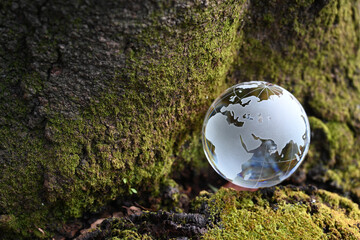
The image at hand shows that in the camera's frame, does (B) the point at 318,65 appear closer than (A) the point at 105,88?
No

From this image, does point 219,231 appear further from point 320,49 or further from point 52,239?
point 320,49

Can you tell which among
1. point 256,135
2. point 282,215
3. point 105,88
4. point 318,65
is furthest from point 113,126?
point 318,65

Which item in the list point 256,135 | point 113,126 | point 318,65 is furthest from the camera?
point 318,65

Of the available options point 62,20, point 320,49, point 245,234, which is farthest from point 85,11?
point 320,49

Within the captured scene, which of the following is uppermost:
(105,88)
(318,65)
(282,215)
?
(318,65)

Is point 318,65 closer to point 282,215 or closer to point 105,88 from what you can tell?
point 282,215

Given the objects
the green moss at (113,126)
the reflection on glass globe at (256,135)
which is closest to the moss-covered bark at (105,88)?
the green moss at (113,126)

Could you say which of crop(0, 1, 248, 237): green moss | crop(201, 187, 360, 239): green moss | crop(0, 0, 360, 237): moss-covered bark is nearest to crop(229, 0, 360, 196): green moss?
crop(0, 0, 360, 237): moss-covered bark
